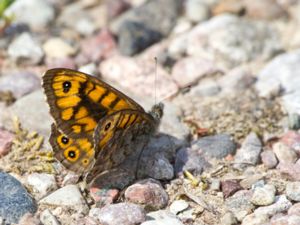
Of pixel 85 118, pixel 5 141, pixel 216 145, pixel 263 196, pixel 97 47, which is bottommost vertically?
pixel 263 196

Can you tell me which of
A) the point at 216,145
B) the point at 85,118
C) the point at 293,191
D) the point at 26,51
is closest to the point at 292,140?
the point at 216,145

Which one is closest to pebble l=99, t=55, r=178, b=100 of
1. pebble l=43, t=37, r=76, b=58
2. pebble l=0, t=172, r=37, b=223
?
pebble l=43, t=37, r=76, b=58

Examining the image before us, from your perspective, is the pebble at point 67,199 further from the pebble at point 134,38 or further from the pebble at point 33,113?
the pebble at point 134,38

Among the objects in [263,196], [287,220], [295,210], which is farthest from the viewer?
[263,196]

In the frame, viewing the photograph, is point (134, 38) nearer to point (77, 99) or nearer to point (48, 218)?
point (77, 99)

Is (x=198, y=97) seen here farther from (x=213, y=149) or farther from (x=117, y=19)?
(x=117, y=19)

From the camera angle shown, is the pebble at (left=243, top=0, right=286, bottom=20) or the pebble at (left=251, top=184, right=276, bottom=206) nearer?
the pebble at (left=251, top=184, right=276, bottom=206)

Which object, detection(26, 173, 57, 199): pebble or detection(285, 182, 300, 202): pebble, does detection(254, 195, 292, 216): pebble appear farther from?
detection(26, 173, 57, 199): pebble
